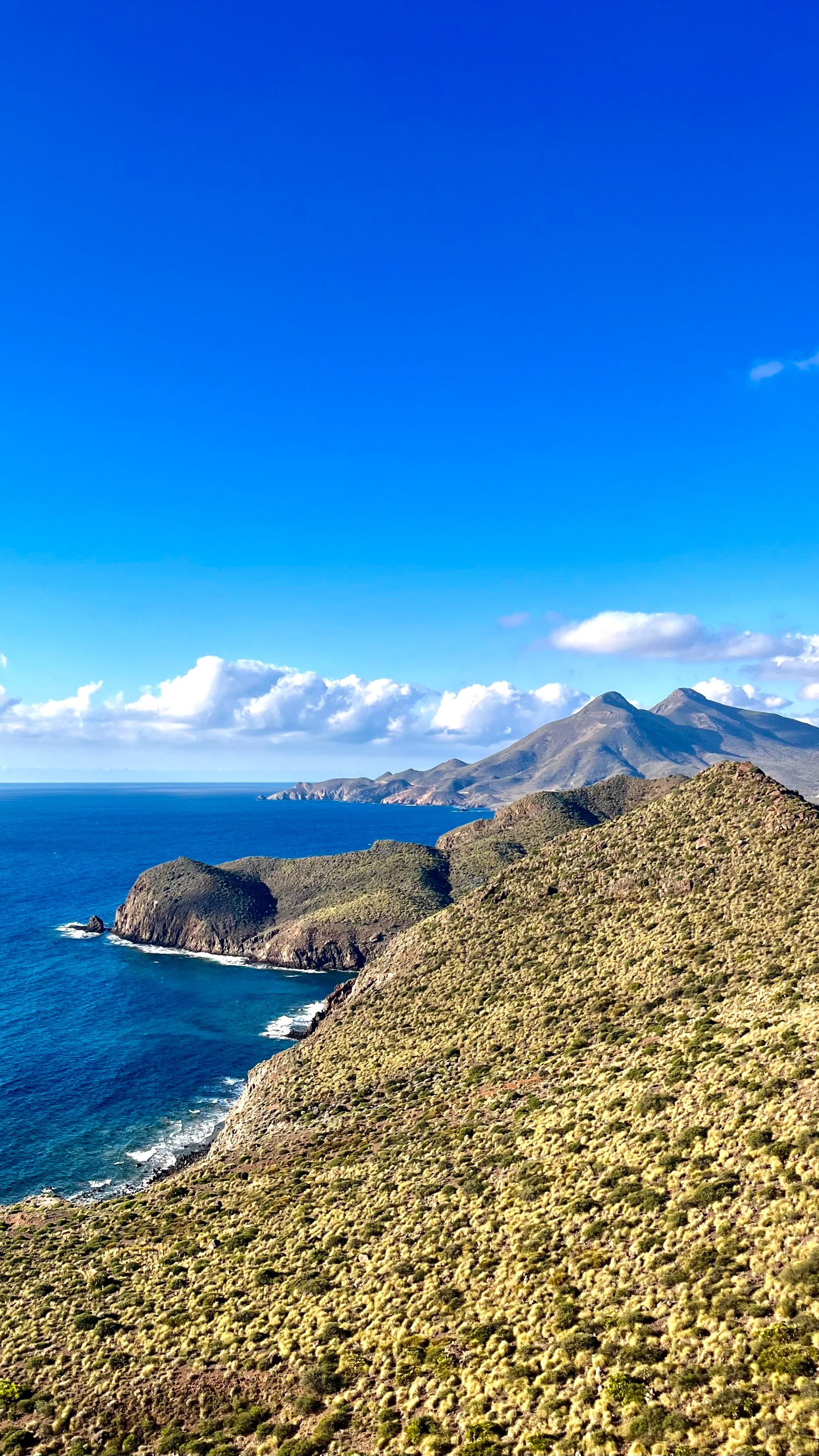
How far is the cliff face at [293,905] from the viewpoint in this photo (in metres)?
142

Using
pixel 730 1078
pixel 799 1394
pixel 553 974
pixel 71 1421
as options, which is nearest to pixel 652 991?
pixel 553 974

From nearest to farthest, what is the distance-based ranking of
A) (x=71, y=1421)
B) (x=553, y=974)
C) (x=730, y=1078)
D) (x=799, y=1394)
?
(x=799, y=1394) → (x=71, y=1421) → (x=730, y=1078) → (x=553, y=974)

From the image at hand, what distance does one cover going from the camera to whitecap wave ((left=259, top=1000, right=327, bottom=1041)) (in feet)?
333

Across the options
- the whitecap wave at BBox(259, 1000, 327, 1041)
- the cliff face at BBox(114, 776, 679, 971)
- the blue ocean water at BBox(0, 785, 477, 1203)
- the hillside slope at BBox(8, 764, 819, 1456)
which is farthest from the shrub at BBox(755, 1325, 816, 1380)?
the cliff face at BBox(114, 776, 679, 971)

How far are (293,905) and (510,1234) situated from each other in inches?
5065

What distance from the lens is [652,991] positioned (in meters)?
61.1

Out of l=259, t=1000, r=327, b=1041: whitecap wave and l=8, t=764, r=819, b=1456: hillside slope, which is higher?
l=8, t=764, r=819, b=1456: hillside slope

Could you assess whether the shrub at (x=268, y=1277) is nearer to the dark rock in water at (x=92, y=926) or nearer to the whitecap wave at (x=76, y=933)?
the whitecap wave at (x=76, y=933)

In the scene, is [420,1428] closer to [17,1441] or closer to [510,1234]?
[510,1234]

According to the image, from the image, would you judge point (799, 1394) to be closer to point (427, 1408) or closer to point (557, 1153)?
point (427, 1408)

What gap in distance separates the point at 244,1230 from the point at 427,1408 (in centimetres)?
2312

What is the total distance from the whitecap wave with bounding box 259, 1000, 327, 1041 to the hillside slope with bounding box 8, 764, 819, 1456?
27080 millimetres

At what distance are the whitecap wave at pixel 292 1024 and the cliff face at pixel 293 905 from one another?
2352 centimetres

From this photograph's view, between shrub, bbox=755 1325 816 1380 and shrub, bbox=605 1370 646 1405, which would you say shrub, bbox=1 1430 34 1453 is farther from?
shrub, bbox=755 1325 816 1380
